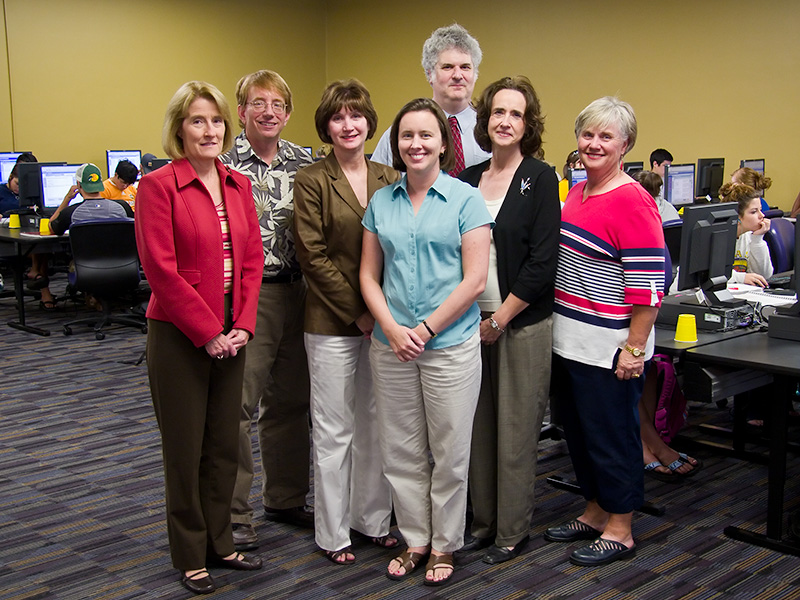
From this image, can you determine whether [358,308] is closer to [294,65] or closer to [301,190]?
[301,190]

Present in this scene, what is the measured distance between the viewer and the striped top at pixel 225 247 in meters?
2.47

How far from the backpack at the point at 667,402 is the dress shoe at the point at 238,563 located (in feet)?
6.10

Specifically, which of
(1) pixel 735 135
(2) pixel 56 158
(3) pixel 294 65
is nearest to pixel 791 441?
(1) pixel 735 135

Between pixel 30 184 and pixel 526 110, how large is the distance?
648cm

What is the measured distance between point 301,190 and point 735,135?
22.6 feet

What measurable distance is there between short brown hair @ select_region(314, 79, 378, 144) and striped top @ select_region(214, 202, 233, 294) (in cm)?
40

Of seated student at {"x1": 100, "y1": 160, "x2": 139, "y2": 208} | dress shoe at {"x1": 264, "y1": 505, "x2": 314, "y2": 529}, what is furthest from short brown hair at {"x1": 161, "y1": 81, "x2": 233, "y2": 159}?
seated student at {"x1": 100, "y1": 160, "x2": 139, "y2": 208}

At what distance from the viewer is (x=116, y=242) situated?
19.7 ft

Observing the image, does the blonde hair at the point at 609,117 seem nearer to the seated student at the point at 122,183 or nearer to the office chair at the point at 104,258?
the office chair at the point at 104,258

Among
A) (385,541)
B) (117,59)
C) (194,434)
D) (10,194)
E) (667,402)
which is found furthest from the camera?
(117,59)

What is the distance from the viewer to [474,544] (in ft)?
9.41

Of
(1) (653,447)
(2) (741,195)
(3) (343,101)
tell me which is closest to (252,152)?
(3) (343,101)

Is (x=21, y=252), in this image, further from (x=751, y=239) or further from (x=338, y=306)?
(x=751, y=239)

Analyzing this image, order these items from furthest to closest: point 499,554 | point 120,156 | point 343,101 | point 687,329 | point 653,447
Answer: point 120,156, point 653,447, point 687,329, point 499,554, point 343,101
